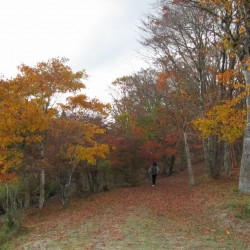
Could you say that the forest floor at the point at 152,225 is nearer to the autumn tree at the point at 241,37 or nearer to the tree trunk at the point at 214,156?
the autumn tree at the point at 241,37

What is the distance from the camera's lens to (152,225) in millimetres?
11820

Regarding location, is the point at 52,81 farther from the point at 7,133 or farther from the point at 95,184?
the point at 95,184

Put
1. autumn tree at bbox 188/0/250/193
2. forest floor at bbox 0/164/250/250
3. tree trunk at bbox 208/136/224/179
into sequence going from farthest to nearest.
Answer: tree trunk at bbox 208/136/224/179
autumn tree at bbox 188/0/250/193
forest floor at bbox 0/164/250/250

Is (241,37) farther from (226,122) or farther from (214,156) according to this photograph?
(214,156)

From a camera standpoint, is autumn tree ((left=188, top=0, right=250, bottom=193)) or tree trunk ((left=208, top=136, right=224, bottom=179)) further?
tree trunk ((left=208, top=136, right=224, bottom=179))

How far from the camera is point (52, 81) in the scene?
18.8m

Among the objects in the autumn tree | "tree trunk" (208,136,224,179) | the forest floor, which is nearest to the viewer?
the forest floor

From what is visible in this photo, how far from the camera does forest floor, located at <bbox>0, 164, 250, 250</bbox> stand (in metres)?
9.54

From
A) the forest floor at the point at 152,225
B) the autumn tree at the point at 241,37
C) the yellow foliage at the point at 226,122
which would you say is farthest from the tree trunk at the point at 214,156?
the autumn tree at the point at 241,37

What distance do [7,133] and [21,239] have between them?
5.54 m

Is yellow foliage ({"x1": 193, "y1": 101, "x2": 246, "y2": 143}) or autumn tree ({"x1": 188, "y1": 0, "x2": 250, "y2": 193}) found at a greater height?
autumn tree ({"x1": 188, "y1": 0, "x2": 250, "y2": 193})

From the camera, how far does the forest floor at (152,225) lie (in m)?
9.54

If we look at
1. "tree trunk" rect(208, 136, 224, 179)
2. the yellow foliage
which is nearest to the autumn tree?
the yellow foliage

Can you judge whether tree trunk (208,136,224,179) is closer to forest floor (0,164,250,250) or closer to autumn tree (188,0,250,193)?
forest floor (0,164,250,250)
